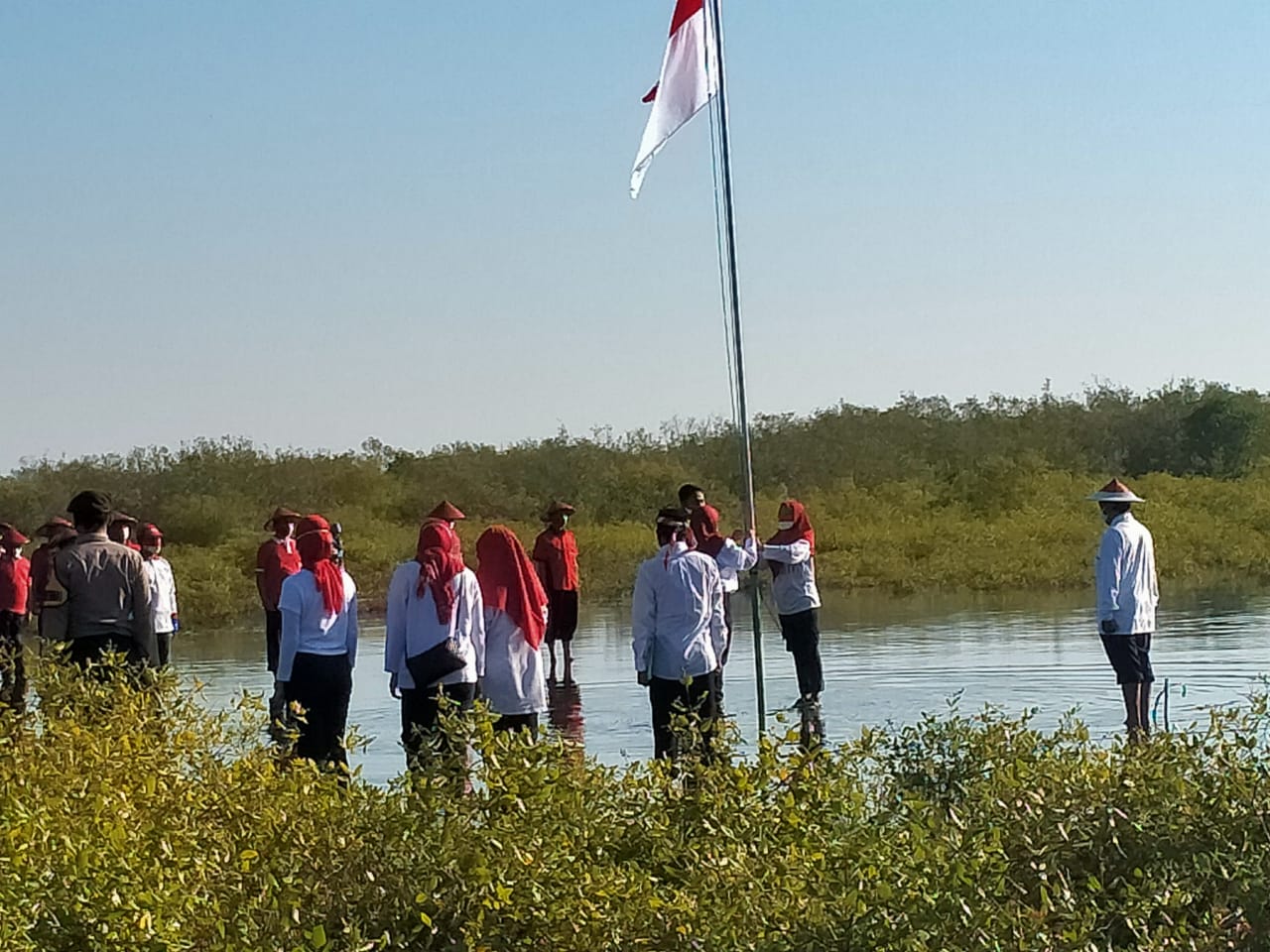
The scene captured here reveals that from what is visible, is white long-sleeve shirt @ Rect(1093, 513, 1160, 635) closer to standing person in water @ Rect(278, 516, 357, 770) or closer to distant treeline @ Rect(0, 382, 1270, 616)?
standing person in water @ Rect(278, 516, 357, 770)

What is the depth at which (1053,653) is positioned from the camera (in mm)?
18734

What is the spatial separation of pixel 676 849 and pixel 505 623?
3.98m

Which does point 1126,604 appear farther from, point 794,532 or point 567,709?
point 567,709

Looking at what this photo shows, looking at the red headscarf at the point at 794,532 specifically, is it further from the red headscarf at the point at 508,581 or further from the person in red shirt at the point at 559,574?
the person in red shirt at the point at 559,574

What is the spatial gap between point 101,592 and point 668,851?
609cm

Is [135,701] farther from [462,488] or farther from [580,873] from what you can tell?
[462,488]

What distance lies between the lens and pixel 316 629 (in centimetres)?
1026

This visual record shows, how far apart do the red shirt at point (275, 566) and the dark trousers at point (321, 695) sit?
219 inches

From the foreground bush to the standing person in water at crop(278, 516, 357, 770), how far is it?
304 centimetres

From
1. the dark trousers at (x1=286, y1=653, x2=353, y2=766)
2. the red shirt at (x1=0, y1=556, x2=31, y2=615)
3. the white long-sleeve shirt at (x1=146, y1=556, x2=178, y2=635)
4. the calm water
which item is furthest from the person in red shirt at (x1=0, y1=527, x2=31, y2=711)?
the dark trousers at (x1=286, y1=653, x2=353, y2=766)

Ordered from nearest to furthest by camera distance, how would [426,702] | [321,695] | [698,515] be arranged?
[426,702] < [321,695] < [698,515]

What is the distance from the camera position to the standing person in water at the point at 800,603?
1394 cm

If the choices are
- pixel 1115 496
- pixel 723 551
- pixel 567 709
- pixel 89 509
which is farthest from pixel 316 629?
pixel 567 709

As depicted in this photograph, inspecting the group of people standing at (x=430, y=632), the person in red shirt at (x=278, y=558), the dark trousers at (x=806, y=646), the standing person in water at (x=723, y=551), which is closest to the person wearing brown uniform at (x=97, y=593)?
the group of people standing at (x=430, y=632)
